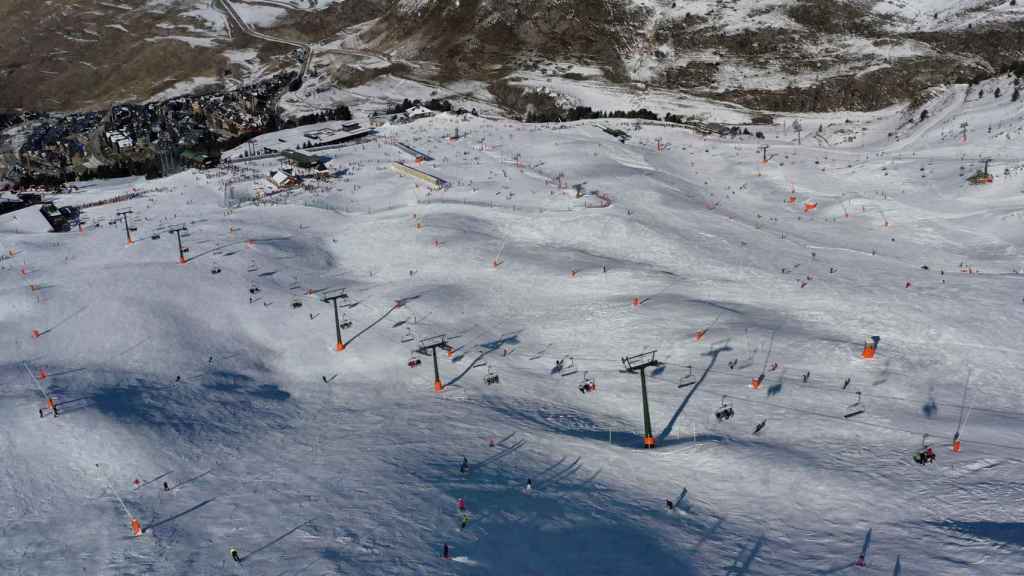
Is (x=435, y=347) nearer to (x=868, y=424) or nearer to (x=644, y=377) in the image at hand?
(x=644, y=377)

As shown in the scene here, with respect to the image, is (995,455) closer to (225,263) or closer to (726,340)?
(726,340)

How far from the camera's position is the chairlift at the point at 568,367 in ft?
119

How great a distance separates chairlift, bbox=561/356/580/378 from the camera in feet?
119

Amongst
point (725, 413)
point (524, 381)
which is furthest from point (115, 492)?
point (725, 413)

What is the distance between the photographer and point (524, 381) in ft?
117

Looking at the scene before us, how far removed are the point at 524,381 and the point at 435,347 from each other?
17.6ft

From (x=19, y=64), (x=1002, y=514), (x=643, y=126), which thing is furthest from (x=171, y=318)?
(x=19, y=64)

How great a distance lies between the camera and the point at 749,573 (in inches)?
802

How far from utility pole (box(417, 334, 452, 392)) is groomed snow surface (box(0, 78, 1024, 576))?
538 millimetres

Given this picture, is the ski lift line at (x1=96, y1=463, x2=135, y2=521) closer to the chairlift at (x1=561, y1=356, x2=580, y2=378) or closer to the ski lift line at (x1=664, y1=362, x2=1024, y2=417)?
the chairlift at (x1=561, y1=356, x2=580, y2=378)

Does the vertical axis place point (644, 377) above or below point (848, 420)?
above

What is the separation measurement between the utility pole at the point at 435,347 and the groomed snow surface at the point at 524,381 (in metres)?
0.54

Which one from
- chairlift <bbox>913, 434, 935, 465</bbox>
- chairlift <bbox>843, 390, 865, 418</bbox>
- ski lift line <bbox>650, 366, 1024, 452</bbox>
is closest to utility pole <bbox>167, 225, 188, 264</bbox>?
ski lift line <bbox>650, 366, 1024, 452</bbox>

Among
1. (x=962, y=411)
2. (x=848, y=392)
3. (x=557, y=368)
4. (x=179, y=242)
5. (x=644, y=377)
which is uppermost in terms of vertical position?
(x=179, y=242)
